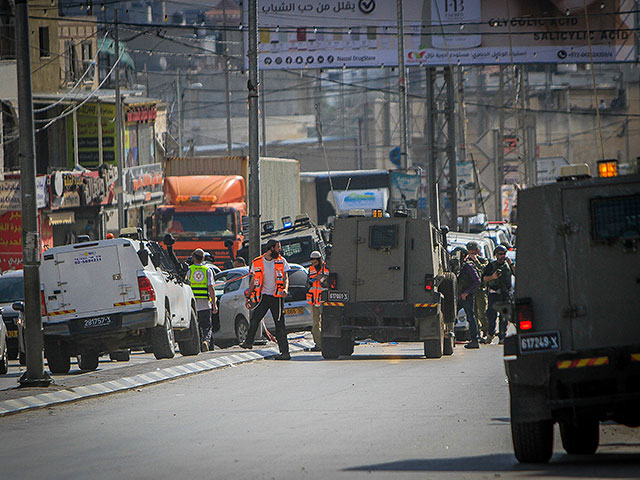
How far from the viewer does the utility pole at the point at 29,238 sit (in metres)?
15.6

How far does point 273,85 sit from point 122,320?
8621 centimetres

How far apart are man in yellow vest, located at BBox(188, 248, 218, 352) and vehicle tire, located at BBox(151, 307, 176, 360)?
269cm

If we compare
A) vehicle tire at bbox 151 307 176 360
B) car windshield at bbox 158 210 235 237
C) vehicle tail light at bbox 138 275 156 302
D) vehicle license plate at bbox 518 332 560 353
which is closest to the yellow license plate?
vehicle tire at bbox 151 307 176 360

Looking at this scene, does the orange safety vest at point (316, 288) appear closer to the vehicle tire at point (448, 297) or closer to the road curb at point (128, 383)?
the road curb at point (128, 383)

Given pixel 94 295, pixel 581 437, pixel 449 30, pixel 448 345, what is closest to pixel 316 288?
pixel 448 345

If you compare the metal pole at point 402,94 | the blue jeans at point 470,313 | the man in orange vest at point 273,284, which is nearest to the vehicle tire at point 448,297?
the blue jeans at point 470,313

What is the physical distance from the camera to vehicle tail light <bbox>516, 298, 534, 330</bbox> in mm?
9086

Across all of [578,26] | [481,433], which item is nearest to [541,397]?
[481,433]

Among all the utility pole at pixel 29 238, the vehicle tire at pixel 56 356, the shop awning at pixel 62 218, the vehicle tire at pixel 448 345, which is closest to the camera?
the utility pole at pixel 29 238

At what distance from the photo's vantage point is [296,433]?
1102 cm

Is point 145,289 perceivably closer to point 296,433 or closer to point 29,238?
point 29,238

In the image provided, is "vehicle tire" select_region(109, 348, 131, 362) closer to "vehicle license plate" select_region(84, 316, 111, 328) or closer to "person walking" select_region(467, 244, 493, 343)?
"vehicle license plate" select_region(84, 316, 111, 328)

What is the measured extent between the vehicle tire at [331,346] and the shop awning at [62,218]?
82.6 ft

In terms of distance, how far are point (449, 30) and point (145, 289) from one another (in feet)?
79.2
